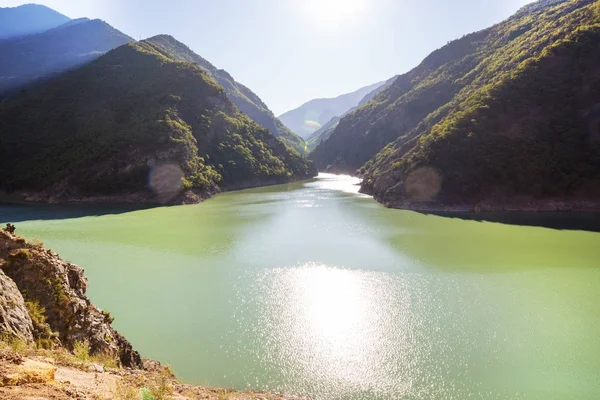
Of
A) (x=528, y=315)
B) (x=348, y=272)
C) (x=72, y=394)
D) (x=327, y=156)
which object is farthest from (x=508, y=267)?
(x=327, y=156)

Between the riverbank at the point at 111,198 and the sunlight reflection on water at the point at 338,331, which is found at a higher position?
the riverbank at the point at 111,198

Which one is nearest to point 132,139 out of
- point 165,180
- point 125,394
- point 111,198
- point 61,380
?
point 165,180

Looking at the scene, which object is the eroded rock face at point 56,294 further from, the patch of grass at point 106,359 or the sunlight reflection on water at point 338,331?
the sunlight reflection on water at point 338,331

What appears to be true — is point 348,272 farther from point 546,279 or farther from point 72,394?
point 72,394

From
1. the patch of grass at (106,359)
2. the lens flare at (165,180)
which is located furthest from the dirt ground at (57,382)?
the lens flare at (165,180)

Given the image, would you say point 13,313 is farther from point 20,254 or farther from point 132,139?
point 132,139

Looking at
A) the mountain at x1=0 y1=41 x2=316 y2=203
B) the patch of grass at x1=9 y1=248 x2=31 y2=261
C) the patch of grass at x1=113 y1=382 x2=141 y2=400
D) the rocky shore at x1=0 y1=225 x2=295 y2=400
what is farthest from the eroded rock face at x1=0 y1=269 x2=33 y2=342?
the mountain at x1=0 y1=41 x2=316 y2=203

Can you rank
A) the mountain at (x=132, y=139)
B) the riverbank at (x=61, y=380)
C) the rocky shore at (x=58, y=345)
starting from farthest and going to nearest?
1. the mountain at (x=132, y=139)
2. the rocky shore at (x=58, y=345)
3. the riverbank at (x=61, y=380)

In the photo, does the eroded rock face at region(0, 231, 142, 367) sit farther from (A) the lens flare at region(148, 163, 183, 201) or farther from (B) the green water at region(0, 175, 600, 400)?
(A) the lens flare at region(148, 163, 183, 201)
